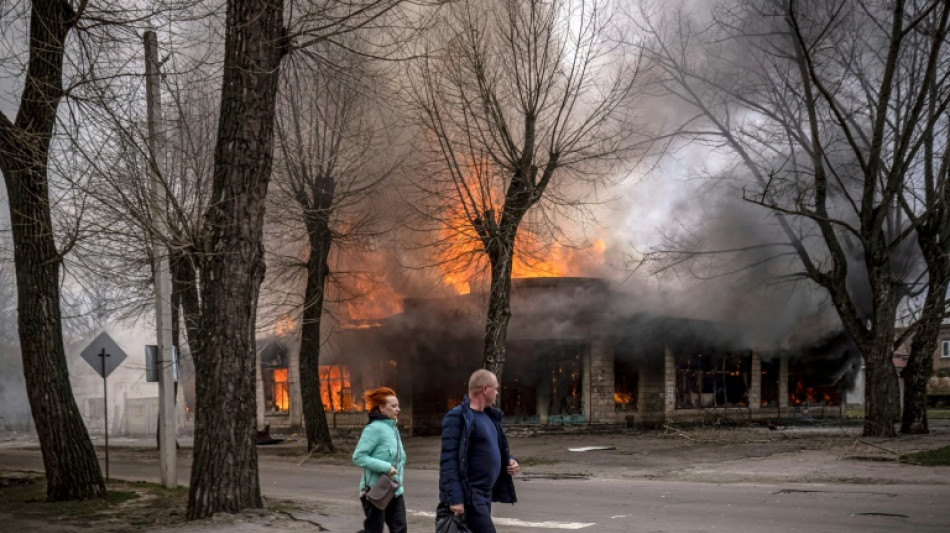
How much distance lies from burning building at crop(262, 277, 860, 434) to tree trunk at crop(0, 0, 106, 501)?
43.9 feet

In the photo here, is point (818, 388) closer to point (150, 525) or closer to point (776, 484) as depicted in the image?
point (776, 484)

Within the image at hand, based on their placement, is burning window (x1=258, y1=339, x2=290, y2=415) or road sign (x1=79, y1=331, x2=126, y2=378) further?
burning window (x1=258, y1=339, x2=290, y2=415)

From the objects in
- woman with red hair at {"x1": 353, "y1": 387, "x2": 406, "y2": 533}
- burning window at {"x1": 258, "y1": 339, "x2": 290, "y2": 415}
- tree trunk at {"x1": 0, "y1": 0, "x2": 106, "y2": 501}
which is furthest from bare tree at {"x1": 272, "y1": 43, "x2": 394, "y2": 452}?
woman with red hair at {"x1": 353, "y1": 387, "x2": 406, "y2": 533}

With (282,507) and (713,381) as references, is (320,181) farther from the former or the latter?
(713,381)

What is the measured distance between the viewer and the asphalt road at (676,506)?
32.3 feet

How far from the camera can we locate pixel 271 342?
115 ft

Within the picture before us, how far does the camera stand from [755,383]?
112 feet

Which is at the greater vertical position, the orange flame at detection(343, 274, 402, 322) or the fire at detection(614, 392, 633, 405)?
the orange flame at detection(343, 274, 402, 322)

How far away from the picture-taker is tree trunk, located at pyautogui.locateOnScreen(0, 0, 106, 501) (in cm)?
1259

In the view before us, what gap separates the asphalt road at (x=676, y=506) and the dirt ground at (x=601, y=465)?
0.84 metres

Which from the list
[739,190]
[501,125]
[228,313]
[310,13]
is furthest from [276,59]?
[739,190]

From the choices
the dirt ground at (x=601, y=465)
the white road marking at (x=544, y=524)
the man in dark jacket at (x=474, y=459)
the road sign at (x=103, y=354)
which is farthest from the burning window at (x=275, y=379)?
the man in dark jacket at (x=474, y=459)

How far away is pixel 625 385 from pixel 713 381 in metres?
4.41

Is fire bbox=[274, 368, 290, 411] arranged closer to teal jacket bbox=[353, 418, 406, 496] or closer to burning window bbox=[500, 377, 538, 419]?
burning window bbox=[500, 377, 538, 419]
